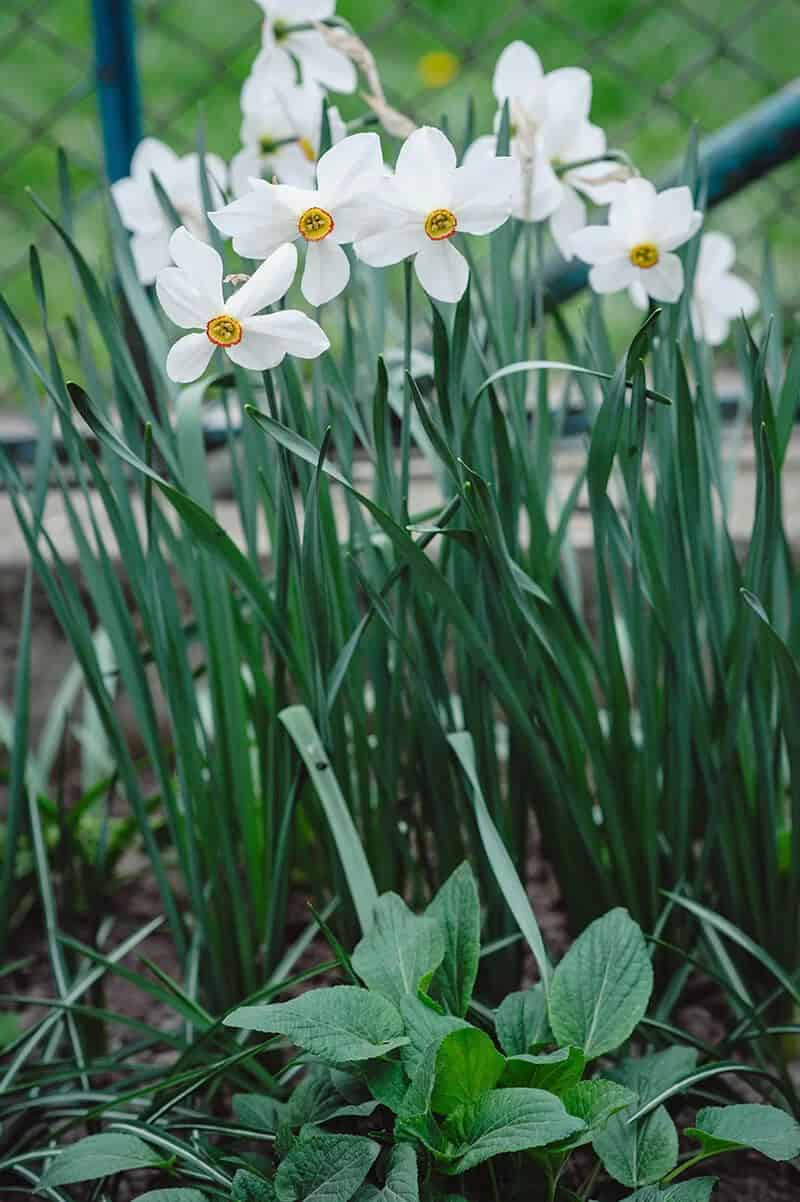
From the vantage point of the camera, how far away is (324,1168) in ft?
2.00

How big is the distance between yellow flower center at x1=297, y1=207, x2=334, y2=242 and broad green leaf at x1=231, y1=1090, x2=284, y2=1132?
0.49 metres

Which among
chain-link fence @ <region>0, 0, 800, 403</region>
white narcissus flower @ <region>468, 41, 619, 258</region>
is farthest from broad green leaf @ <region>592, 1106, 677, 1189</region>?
chain-link fence @ <region>0, 0, 800, 403</region>

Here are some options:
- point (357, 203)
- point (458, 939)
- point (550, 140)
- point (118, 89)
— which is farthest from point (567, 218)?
point (118, 89)

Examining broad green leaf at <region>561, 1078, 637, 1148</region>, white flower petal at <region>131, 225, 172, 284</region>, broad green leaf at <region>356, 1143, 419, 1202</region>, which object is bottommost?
broad green leaf at <region>356, 1143, 419, 1202</region>

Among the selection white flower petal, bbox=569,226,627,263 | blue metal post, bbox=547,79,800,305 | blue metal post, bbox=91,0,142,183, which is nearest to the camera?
white flower petal, bbox=569,226,627,263

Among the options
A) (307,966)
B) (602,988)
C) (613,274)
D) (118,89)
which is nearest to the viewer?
(602,988)

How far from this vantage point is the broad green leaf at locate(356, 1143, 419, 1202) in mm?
586

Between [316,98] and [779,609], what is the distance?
0.51m

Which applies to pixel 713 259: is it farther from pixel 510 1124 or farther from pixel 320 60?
pixel 510 1124

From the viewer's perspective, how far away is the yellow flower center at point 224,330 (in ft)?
2.04

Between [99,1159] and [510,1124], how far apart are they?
0.22m

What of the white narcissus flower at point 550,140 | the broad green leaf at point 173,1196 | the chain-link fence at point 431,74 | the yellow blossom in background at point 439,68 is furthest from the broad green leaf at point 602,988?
the yellow blossom in background at point 439,68

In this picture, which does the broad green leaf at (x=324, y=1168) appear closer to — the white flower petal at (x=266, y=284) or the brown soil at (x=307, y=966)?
the brown soil at (x=307, y=966)

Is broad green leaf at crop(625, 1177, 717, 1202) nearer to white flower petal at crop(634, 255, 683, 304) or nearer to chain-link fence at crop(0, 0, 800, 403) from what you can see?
white flower petal at crop(634, 255, 683, 304)
